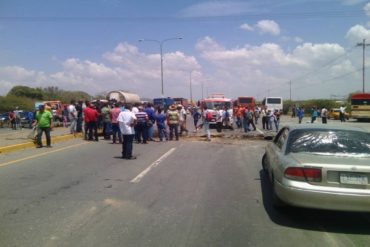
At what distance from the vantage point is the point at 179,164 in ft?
40.1

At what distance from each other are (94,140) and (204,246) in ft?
49.7

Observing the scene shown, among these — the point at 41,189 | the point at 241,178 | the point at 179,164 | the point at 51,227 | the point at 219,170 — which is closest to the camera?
the point at 51,227

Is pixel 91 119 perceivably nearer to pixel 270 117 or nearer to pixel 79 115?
pixel 79 115

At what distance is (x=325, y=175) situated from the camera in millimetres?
6051

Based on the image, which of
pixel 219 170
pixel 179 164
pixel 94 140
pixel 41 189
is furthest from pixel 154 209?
pixel 94 140

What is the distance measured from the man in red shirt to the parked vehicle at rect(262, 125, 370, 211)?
12.7 metres

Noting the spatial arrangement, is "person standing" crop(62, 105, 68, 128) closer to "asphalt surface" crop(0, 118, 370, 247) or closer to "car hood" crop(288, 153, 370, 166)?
"asphalt surface" crop(0, 118, 370, 247)

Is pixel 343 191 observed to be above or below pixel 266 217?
above

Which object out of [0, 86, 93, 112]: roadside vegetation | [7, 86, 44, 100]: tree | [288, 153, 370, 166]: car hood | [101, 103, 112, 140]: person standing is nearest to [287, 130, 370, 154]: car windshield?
[288, 153, 370, 166]: car hood

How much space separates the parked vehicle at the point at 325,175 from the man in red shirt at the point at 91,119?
41.5 feet

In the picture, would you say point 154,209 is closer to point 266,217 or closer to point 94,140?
point 266,217

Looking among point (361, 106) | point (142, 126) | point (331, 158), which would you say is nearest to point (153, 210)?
point (331, 158)

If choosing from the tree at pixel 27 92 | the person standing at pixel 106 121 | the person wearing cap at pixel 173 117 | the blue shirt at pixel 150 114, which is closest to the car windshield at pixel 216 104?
the person wearing cap at pixel 173 117

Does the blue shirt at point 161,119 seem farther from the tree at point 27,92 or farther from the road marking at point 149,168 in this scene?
the tree at point 27,92
